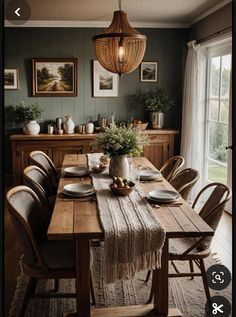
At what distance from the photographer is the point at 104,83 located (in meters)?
4.97

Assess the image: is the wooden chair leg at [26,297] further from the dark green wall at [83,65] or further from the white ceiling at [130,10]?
the dark green wall at [83,65]

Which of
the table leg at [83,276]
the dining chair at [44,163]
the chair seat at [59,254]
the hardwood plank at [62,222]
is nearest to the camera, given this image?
the hardwood plank at [62,222]

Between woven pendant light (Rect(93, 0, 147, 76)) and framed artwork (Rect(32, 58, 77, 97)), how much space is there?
238 centimetres

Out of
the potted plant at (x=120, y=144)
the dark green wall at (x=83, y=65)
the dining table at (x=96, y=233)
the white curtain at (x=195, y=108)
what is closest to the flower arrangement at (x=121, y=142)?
the potted plant at (x=120, y=144)

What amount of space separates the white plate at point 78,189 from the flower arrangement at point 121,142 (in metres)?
0.28

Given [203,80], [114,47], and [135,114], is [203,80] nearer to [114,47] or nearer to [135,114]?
[135,114]

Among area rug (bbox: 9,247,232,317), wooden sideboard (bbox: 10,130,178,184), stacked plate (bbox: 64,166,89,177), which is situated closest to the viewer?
area rug (bbox: 9,247,232,317)

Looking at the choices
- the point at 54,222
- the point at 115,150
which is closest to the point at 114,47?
the point at 115,150

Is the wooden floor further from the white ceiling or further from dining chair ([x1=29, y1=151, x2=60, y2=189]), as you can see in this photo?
the white ceiling

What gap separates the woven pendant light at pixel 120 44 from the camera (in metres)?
2.48

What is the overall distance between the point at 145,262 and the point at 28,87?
3679 millimetres

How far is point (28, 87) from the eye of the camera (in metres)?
4.91

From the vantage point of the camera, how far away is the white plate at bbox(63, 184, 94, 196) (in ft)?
7.27

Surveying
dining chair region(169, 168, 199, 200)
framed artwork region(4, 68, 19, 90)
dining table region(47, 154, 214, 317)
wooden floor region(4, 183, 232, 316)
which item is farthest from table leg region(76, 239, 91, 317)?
framed artwork region(4, 68, 19, 90)
